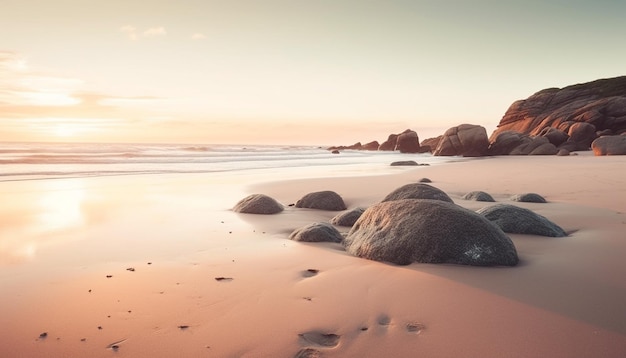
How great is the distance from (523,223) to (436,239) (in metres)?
1.98

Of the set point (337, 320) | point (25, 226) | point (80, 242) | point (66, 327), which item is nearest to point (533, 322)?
point (337, 320)

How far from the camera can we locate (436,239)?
4.13m

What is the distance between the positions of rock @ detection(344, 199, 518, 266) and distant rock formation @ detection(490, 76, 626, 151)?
33012 millimetres

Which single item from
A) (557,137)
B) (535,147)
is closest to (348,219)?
(535,147)

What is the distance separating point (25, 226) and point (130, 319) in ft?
15.8

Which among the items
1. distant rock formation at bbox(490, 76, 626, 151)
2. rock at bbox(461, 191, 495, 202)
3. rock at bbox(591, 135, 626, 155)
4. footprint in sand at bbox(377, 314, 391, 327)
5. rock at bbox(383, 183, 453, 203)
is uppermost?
distant rock formation at bbox(490, 76, 626, 151)

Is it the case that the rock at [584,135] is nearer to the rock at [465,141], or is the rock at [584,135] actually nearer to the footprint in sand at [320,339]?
the rock at [465,141]

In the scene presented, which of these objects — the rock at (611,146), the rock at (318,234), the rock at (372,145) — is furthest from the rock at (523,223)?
the rock at (372,145)

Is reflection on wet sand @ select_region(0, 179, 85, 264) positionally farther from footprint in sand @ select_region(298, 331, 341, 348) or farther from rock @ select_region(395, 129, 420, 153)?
rock @ select_region(395, 129, 420, 153)

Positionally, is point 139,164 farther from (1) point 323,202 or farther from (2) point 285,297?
(2) point 285,297

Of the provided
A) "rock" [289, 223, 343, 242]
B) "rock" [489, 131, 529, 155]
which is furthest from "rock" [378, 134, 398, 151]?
"rock" [289, 223, 343, 242]

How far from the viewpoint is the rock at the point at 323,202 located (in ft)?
26.8

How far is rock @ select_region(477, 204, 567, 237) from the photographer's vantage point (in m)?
5.26

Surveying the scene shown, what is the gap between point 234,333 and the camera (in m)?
2.70
